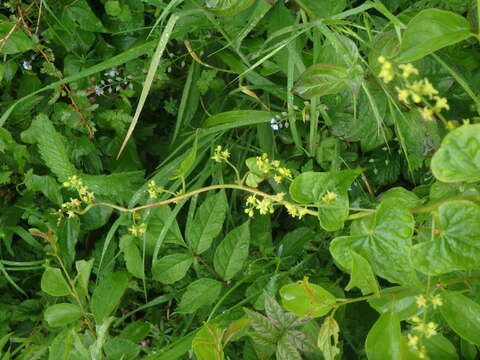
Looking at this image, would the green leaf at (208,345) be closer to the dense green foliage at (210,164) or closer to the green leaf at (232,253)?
the dense green foliage at (210,164)

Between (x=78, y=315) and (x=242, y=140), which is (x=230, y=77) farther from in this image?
(x=78, y=315)

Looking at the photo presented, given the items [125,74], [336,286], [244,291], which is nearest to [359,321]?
[336,286]

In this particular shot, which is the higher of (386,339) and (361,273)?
(361,273)

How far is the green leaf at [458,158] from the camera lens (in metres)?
0.69

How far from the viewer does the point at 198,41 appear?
1.41m

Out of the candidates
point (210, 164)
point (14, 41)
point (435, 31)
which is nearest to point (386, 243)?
point (435, 31)

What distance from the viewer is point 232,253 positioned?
1.27 metres

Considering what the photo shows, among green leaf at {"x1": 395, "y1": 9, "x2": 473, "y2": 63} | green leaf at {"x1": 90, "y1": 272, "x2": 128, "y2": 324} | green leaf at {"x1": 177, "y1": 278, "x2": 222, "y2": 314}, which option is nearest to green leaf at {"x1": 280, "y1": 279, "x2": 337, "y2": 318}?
green leaf at {"x1": 177, "y1": 278, "x2": 222, "y2": 314}

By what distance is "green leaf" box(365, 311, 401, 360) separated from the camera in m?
0.84

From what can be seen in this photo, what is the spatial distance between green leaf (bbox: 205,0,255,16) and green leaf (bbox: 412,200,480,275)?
21.1 inches

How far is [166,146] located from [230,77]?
274 mm

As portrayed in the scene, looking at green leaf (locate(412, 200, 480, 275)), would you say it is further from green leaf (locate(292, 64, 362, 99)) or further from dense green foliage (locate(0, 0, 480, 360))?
green leaf (locate(292, 64, 362, 99))

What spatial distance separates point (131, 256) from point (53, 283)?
0.65ft

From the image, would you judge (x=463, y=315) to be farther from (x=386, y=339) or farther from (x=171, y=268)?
(x=171, y=268)
